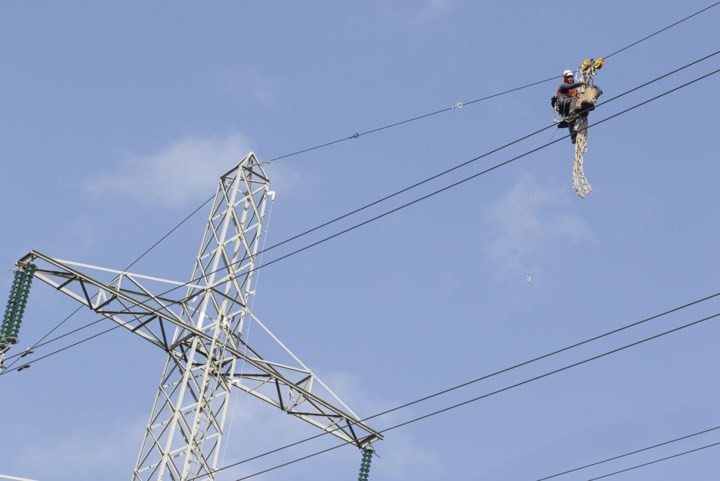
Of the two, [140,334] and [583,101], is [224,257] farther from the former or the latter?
[583,101]

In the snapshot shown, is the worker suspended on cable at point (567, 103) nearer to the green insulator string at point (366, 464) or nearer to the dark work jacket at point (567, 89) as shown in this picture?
the dark work jacket at point (567, 89)

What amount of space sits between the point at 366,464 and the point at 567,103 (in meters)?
8.31

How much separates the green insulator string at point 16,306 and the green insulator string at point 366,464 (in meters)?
7.14

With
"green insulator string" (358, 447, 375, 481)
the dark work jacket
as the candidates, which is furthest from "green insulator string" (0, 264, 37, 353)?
the dark work jacket

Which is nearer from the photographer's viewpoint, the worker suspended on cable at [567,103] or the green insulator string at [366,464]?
the worker suspended on cable at [567,103]

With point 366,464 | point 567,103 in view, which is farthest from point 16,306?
point 567,103

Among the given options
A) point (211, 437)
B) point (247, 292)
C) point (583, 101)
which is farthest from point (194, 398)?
point (583, 101)

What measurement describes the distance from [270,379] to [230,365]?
86cm

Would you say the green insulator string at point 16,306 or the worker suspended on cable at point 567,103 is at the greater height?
the worker suspended on cable at point 567,103

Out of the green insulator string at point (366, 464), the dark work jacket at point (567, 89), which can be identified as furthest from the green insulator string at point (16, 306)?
the dark work jacket at point (567, 89)

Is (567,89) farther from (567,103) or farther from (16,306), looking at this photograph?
(16,306)

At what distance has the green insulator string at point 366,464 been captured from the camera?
29.9m

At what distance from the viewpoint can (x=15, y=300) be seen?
1086 inches

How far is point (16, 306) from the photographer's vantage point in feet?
90.3
